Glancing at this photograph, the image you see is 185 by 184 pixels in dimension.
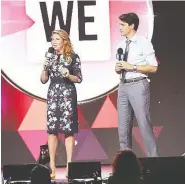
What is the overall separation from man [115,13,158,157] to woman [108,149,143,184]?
2043 mm

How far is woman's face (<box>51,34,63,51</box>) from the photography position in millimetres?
6081

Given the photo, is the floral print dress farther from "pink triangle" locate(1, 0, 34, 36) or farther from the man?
"pink triangle" locate(1, 0, 34, 36)

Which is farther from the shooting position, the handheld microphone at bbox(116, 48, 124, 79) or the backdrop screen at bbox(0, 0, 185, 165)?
the backdrop screen at bbox(0, 0, 185, 165)

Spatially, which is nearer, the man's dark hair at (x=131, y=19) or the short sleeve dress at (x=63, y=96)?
the short sleeve dress at (x=63, y=96)

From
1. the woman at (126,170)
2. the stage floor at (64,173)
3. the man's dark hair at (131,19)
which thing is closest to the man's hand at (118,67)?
the man's dark hair at (131,19)

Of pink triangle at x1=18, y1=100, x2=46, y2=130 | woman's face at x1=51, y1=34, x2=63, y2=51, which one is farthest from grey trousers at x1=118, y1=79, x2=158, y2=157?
pink triangle at x1=18, y1=100, x2=46, y2=130

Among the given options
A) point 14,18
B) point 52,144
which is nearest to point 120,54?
point 52,144

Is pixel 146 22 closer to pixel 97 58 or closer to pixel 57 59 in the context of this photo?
pixel 97 58

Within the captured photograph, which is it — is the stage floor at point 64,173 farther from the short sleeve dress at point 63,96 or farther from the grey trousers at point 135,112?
the short sleeve dress at point 63,96

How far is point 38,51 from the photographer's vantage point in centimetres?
657

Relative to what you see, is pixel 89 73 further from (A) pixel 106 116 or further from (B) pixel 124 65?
(B) pixel 124 65

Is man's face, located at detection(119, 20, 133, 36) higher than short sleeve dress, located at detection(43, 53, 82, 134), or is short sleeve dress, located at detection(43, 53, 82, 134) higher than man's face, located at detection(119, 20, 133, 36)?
man's face, located at detection(119, 20, 133, 36)

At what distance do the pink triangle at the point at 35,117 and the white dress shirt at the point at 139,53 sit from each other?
114 centimetres

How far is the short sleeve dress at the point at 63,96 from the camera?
604 centimetres
